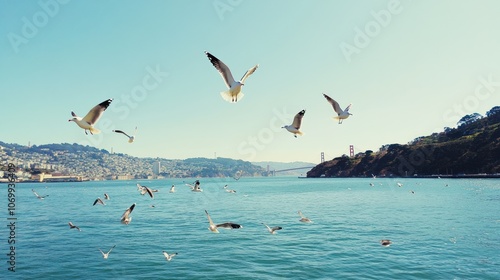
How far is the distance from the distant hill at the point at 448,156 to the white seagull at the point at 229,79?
12674 cm

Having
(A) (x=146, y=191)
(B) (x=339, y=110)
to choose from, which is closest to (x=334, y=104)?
(B) (x=339, y=110)

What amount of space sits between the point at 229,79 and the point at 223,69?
0.96 ft

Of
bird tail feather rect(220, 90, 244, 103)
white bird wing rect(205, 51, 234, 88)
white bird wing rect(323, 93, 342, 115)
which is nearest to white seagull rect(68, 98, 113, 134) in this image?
white bird wing rect(205, 51, 234, 88)

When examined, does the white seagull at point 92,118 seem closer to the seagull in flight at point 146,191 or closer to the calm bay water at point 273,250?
the seagull in flight at point 146,191

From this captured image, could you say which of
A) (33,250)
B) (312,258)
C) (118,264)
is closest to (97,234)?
(33,250)

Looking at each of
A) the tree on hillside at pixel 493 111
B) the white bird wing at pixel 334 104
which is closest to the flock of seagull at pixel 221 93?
the white bird wing at pixel 334 104

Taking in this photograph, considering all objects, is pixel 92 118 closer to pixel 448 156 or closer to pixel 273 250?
pixel 273 250

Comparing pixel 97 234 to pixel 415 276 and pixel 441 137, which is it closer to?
pixel 415 276

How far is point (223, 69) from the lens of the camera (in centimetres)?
891

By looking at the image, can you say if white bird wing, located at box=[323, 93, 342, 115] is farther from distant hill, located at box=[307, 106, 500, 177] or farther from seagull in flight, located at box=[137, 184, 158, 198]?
distant hill, located at box=[307, 106, 500, 177]

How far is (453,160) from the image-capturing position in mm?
132500

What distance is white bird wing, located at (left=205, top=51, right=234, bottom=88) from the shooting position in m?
8.67

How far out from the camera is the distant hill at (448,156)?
120812mm

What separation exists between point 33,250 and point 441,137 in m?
182
